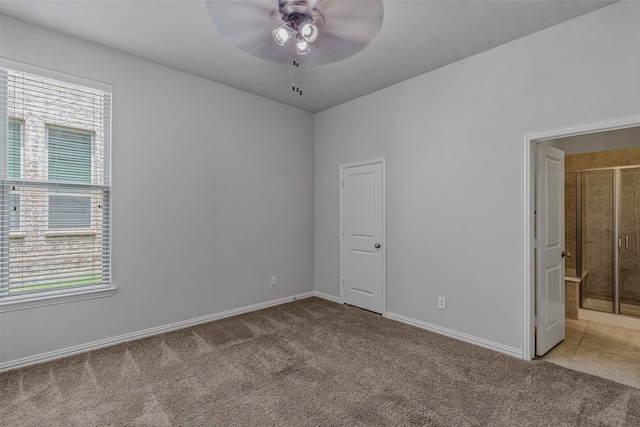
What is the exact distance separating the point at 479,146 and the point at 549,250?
1.20m

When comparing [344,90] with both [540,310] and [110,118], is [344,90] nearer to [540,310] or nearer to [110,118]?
[110,118]

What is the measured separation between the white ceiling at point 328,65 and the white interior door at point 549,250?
45.4 inches

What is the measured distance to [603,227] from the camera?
4.43 m

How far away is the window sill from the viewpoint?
2562mm

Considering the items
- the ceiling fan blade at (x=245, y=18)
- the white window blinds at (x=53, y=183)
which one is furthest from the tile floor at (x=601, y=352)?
the white window blinds at (x=53, y=183)

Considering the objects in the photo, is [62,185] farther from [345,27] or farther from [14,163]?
[345,27]

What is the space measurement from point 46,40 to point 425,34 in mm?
3292

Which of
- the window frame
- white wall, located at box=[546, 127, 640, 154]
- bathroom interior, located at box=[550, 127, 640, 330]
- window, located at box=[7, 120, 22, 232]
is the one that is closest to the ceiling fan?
the window frame

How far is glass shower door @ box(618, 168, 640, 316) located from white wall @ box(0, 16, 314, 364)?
14.4 ft

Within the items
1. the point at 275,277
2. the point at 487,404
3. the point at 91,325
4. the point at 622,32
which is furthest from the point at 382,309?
the point at 622,32

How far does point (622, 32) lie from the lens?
2.34 m

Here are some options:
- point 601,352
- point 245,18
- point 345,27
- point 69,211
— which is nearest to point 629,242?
point 601,352

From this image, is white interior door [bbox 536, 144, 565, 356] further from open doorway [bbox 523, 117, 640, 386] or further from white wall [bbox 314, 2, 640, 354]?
open doorway [bbox 523, 117, 640, 386]

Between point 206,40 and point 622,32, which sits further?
point 206,40
